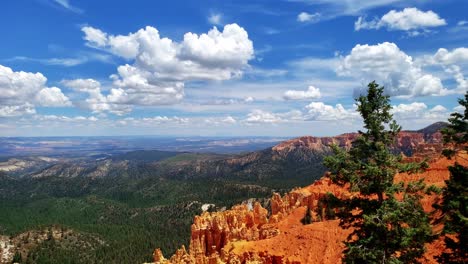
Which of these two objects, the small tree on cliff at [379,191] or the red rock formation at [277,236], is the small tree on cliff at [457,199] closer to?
the small tree on cliff at [379,191]

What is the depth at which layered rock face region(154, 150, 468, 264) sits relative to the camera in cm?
5778

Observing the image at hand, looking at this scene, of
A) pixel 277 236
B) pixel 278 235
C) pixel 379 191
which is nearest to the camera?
pixel 379 191

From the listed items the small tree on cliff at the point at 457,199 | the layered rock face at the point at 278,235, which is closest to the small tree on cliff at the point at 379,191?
the small tree on cliff at the point at 457,199

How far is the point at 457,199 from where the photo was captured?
26.5 metres

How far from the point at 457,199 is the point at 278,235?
45183 mm

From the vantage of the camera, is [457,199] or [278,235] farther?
[278,235]

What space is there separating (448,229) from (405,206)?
358 cm

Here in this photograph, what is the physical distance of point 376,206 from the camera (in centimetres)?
2641

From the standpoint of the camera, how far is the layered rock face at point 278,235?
5778cm

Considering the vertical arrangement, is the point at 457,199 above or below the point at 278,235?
above

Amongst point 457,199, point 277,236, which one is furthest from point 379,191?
point 277,236

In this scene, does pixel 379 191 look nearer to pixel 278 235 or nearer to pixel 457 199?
pixel 457 199

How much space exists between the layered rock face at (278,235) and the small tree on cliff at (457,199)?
1611 centimetres

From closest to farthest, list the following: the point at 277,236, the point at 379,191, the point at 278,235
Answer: the point at 379,191 → the point at 277,236 → the point at 278,235
